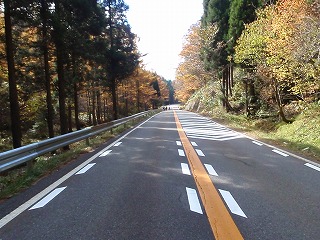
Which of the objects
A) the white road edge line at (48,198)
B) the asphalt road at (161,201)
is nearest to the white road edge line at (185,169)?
the asphalt road at (161,201)

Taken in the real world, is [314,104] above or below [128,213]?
above

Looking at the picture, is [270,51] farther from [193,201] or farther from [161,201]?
[161,201]

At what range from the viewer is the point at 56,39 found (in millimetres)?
15234

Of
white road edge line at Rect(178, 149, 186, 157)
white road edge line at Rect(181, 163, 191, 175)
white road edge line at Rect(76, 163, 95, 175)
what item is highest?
white road edge line at Rect(181, 163, 191, 175)

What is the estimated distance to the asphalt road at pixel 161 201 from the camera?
3.80m

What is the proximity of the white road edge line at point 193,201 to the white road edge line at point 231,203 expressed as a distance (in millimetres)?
469

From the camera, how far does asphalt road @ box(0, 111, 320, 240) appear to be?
380 centimetres

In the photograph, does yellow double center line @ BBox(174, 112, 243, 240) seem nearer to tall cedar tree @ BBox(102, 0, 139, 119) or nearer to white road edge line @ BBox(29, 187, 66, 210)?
white road edge line @ BBox(29, 187, 66, 210)

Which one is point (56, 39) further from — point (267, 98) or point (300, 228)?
point (267, 98)

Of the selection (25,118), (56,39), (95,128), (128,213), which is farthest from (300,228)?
(25,118)

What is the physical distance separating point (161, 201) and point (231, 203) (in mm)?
→ 1114

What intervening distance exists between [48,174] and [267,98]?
72.6 ft

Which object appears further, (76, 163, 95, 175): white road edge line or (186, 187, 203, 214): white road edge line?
(76, 163, 95, 175): white road edge line

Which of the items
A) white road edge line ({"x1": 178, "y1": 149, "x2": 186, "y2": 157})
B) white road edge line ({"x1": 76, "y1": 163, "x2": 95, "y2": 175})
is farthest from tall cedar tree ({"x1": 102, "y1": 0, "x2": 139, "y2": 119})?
white road edge line ({"x1": 76, "y1": 163, "x2": 95, "y2": 175})
